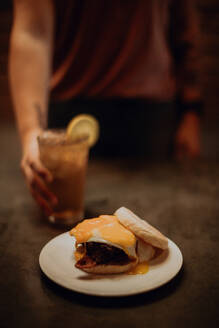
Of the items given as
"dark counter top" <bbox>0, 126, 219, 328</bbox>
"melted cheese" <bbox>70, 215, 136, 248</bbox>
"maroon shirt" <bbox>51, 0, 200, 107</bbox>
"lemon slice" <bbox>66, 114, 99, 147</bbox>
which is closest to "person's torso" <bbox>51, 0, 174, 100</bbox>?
"maroon shirt" <bbox>51, 0, 200, 107</bbox>

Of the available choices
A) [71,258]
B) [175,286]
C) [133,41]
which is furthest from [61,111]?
[175,286]

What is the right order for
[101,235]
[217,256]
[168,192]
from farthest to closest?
[168,192] < [217,256] < [101,235]

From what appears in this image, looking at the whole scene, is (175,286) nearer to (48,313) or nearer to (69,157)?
(48,313)

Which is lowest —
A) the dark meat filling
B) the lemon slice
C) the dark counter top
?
the dark counter top

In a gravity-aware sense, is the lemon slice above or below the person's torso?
below

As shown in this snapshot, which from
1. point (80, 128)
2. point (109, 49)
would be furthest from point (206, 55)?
point (80, 128)

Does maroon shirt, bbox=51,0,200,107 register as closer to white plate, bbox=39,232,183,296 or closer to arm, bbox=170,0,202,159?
arm, bbox=170,0,202,159
